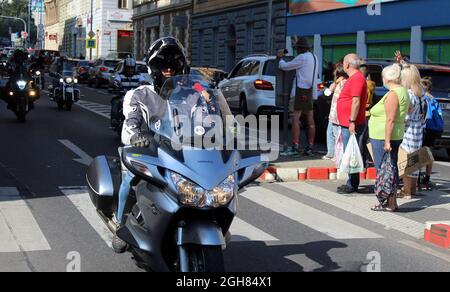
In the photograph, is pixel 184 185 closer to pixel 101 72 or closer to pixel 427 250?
pixel 427 250

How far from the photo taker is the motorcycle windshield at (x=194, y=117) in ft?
14.7

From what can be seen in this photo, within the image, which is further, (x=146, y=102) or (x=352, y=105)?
(x=352, y=105)

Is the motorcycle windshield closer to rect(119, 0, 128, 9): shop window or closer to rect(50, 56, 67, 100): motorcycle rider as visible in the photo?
rect(50, 56, 67, 100): motorcycle rider

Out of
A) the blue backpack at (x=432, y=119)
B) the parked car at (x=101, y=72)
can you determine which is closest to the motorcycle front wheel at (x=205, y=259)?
the blue backpack at (x=432, y=119)

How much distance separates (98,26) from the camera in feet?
227

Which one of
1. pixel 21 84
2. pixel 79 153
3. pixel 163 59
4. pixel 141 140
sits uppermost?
pixel 163 59

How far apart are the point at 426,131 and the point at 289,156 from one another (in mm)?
2668

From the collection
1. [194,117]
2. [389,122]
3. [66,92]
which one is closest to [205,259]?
Result: [194,117]

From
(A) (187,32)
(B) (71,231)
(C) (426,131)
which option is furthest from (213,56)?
(B) (71,231)

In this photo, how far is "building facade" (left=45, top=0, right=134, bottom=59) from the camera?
6794 centimetres

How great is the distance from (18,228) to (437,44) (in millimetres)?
19802

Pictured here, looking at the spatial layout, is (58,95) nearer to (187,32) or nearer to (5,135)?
(5,135)

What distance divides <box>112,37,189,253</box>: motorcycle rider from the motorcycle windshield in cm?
9

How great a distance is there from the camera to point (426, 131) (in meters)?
9.92
